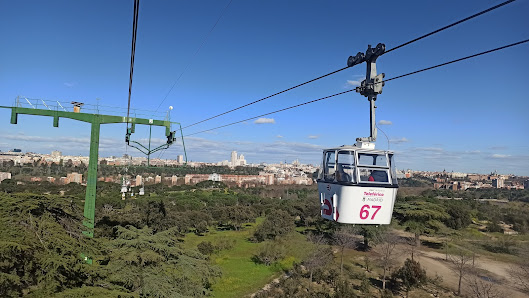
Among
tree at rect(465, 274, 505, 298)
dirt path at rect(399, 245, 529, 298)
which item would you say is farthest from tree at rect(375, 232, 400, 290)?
Answer: tree at rect(465, 274, 505, 298)

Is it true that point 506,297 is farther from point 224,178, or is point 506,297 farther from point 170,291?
point 224,178

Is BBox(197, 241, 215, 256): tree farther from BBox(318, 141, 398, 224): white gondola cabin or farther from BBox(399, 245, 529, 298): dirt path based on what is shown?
BBox(318, 141, 398, 224): white gondola cabin

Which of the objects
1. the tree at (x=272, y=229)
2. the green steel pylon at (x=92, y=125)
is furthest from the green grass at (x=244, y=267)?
the green steel pylon at (x=92, y=125)

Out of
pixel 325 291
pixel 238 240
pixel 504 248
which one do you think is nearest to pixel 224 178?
pixel 238 240

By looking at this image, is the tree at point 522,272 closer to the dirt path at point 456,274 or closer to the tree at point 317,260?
the dirt path at point 456,274

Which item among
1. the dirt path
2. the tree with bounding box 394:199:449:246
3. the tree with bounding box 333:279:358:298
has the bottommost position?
the dirt path
